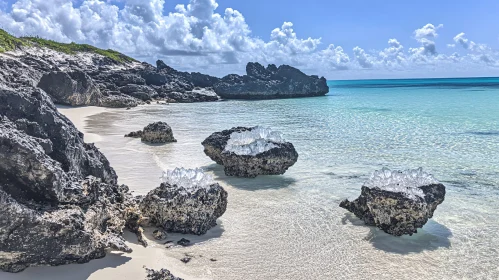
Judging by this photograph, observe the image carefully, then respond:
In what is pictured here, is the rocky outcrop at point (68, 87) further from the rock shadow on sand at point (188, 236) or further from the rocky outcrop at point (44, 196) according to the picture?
the rock shadow on sand at point (188, 236)

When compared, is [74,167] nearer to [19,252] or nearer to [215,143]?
[19,252]

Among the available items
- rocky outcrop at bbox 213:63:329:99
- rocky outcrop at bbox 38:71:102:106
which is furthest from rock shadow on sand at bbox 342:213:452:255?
rocky outcrop at bbox 213:63:329:99

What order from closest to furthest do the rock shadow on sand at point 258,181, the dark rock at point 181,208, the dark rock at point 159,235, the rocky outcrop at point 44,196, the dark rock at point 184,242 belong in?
the rocky outcrop at point 44,196
the dark rock at point 184,242
the dark rock at point 159,235
the dark rock at point 181,208
the rock shadow on sand at point 258,181

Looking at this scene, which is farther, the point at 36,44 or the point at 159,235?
the point at 36,44

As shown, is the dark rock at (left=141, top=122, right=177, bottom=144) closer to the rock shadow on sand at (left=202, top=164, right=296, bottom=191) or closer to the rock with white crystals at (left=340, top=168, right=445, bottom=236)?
the rock shadow on sand at (left=202, top=164, right=296, bottom=191)

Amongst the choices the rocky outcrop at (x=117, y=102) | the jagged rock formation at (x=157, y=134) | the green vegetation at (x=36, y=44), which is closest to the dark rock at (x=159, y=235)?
the jagged rock formation at (x=157, y=134)

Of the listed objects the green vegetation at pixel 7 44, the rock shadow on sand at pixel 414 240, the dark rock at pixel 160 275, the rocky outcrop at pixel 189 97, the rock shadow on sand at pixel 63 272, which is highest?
the green vegetation at pixel 7 44

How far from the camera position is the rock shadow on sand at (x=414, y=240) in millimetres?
5605

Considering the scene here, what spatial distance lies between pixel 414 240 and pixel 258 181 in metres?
3.85

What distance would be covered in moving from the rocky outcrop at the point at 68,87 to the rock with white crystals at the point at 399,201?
26081 mm

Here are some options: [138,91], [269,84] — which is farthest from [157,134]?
[269,84]

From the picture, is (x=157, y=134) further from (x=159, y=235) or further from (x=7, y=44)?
(x=7, y=44)

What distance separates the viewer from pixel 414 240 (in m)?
5.89

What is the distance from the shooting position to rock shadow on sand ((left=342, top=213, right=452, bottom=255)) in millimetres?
5605
